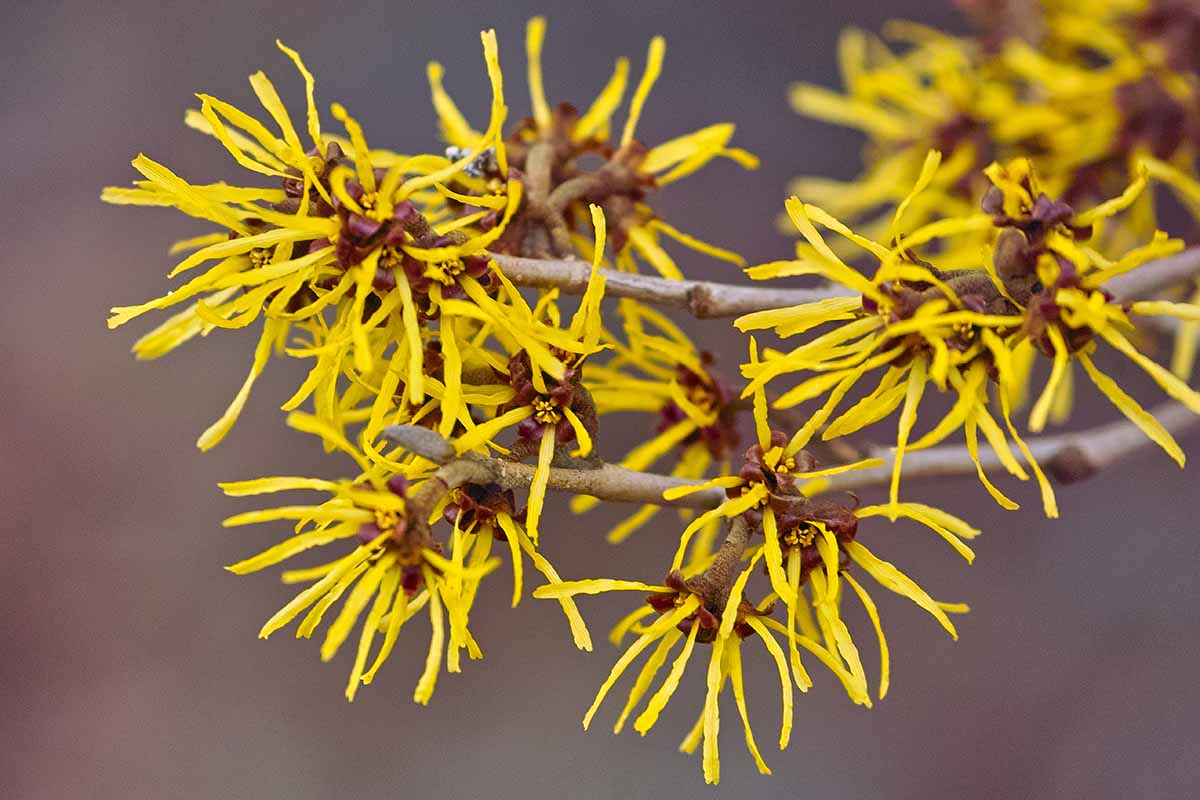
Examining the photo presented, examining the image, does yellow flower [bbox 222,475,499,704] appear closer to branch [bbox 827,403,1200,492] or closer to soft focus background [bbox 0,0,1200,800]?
branch [bbox 827,403,1200,492]

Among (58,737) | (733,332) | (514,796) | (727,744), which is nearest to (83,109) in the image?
(58,737)

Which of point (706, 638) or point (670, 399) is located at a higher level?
point (670, 399)

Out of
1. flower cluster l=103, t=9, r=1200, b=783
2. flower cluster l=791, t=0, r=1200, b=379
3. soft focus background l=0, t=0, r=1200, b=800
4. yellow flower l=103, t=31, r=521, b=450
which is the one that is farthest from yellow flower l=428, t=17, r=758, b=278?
soft focus background l=0, t=0, r=1200, b=800

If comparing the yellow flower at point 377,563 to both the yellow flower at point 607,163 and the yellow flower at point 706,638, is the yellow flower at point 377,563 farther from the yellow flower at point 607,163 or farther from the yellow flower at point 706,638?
the yellow flower at point 607,163

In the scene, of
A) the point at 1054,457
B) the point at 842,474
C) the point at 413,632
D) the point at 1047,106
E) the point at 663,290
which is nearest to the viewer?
the point at 663,290

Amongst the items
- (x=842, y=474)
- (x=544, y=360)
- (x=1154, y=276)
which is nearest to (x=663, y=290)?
(x=544, y=360)

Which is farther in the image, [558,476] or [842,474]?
[842,474]

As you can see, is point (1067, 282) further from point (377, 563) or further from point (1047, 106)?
point (1047, 106)

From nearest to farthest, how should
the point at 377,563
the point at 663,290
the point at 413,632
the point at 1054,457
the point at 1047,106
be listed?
the point at 377,563, the point at 663,290, the point at 1054,457, the point at 1047,106, the point at 413,632
